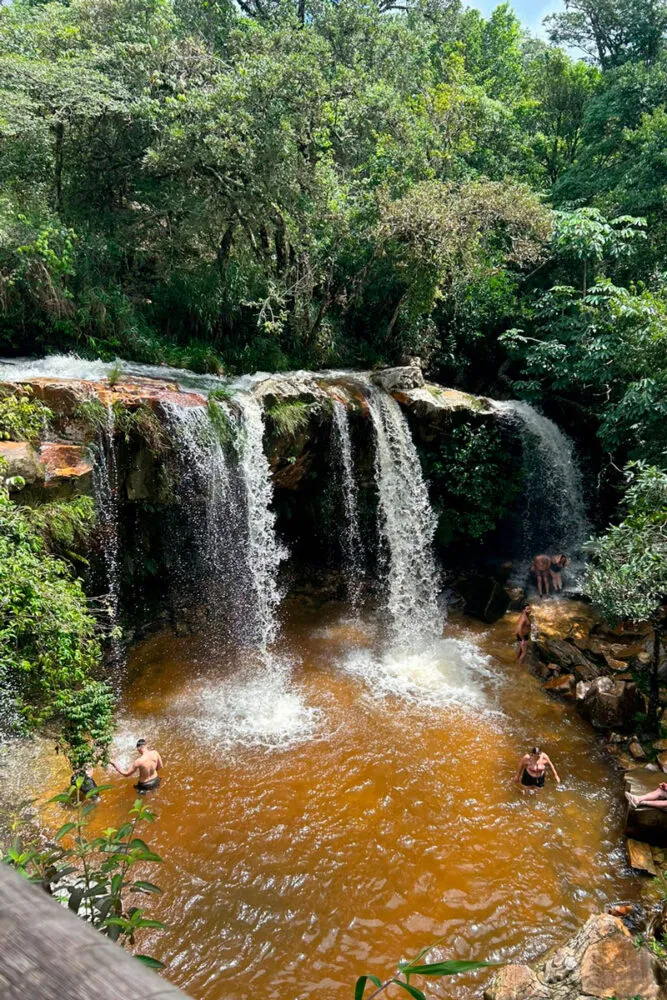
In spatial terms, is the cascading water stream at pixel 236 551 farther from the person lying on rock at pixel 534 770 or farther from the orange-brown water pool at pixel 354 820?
the person lying on rock at pixel 534 770

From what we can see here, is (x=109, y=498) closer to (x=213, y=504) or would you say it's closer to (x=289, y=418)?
(x=213, y=504)

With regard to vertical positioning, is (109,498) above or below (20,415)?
below

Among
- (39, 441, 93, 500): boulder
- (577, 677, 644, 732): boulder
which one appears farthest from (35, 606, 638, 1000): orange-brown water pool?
(39, 441, 93, 500): boulder

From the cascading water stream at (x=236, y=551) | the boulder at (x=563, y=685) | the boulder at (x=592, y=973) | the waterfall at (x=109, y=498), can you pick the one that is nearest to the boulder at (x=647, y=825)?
the boulder at (x=592, y=973)

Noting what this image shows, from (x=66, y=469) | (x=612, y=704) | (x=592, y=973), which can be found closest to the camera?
(x=592, y=973)

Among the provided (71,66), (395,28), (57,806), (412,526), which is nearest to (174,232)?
(71,66)

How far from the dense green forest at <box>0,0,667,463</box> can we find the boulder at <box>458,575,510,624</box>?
12.9 ft

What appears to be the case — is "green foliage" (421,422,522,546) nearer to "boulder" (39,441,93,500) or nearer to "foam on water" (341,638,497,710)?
"foam on water" (341,638,497,710)

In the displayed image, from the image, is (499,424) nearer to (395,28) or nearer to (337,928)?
(337,928)

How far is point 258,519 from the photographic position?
991cm

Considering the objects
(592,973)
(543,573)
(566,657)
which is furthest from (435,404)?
(592,973)

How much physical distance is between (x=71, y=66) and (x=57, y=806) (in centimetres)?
1304

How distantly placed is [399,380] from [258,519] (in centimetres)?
452

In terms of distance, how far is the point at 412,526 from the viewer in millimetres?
11672
